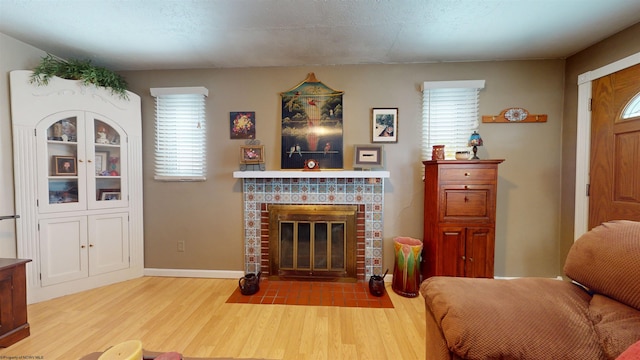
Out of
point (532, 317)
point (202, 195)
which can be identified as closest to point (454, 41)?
point (532, 317)

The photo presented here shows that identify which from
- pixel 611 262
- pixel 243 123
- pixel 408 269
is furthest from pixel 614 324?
pixel 243 123

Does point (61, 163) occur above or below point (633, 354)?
above

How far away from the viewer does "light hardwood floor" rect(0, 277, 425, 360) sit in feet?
5.06

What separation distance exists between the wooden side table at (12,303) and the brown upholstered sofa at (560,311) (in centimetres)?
275

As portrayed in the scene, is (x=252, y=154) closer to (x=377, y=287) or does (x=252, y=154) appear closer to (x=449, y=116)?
(x=377, y=287)

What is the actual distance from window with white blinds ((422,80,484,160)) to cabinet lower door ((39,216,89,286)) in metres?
3.70

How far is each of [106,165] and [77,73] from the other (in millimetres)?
916

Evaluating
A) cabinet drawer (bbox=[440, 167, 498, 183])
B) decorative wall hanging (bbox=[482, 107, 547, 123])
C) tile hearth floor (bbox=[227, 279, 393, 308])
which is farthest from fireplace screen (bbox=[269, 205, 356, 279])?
decorative wall hanging (bbox=[482, 107, 547, 123])

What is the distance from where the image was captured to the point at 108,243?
241 cm

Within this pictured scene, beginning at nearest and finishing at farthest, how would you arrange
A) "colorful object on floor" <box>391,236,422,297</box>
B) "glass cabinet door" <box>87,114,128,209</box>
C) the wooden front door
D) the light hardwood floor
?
the light hardwood floor → the wooden front door → "colorful object on floor" <box>391,236,422,297</box> → "glass cabinet door" <box>87,114,128,209</box>

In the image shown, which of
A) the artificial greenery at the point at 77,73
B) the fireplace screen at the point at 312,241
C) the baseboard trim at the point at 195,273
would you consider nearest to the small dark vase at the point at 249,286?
the fireplace screen at the point at 312,241

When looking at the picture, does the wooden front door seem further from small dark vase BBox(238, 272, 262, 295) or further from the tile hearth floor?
small dark vase BBox(238, 272, 262, 295)

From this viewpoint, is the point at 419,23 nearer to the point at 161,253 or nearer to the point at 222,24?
the point at 222,24

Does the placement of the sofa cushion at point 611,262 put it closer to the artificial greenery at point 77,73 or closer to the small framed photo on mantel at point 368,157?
A: the small framed photo on mantel at point 368,157
